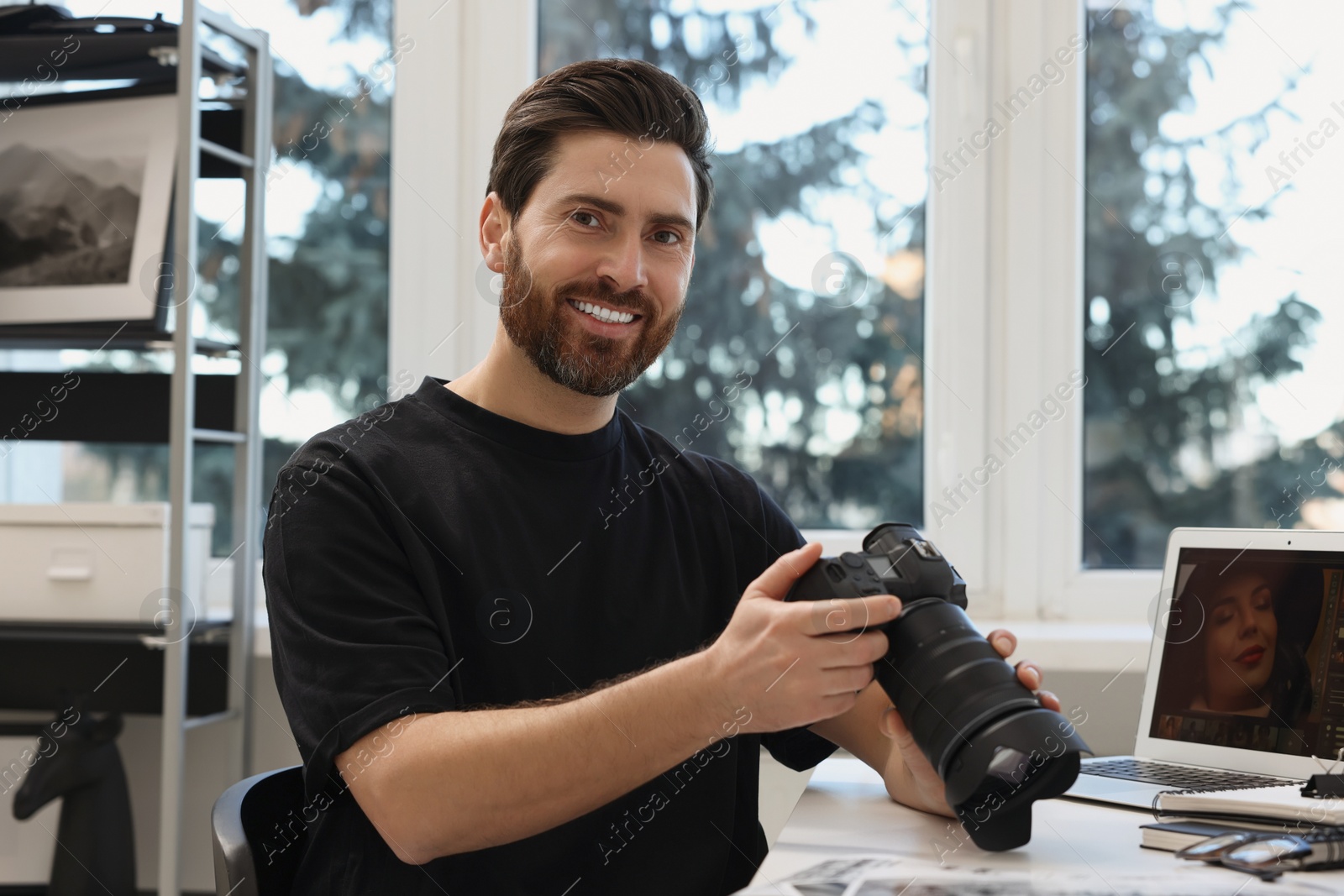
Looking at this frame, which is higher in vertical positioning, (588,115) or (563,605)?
(588,115)

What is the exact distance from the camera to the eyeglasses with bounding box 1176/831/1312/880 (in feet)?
2.51

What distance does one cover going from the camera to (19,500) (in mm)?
2244

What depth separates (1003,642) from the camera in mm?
829

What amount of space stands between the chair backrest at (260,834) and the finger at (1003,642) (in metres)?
0.62

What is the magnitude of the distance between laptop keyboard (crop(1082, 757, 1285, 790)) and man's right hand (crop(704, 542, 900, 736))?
0.47 meters

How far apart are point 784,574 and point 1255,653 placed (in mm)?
646

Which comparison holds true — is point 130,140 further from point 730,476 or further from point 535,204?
point 730,476

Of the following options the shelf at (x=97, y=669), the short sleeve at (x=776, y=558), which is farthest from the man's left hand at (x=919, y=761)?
the shelf at (x=97, y=669)

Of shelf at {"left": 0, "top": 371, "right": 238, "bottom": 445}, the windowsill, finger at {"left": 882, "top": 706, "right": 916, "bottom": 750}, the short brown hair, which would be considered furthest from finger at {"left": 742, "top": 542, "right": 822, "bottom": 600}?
shelf at {"left": 0, "top": 371, "right": 238, "bottom": 445}

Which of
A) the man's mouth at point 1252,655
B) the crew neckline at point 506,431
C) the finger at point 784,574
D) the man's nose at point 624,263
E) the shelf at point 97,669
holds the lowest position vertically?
the shelf at point 97,669

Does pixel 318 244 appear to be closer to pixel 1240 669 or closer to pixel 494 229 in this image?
pixel 494 229

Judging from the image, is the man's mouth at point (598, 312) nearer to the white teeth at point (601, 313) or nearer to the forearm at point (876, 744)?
the white teeth at point (601, 313)

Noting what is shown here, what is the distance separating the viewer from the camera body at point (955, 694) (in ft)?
2.36

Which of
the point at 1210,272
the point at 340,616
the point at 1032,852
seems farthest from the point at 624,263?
the point at 1210,272
